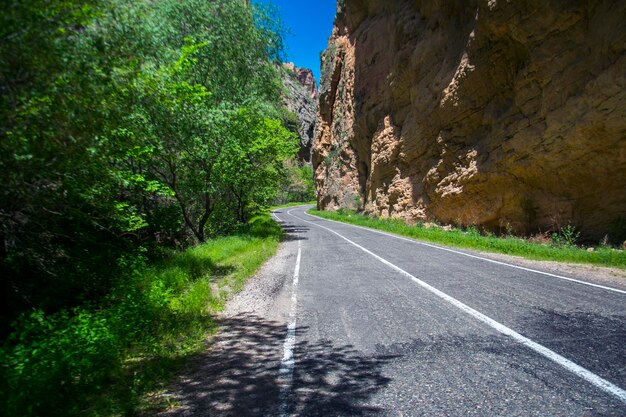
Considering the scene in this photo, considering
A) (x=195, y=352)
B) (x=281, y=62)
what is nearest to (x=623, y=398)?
(x=195, y=352)

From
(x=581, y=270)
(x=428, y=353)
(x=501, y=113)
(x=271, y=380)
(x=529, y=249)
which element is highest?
(x=501, y=113)

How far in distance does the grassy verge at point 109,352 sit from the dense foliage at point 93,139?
48mm

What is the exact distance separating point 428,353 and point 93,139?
187 inches

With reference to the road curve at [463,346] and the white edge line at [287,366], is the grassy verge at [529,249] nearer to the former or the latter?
the road curve at [463,346]

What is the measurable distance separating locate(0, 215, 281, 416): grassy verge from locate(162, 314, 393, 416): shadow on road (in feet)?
1.17

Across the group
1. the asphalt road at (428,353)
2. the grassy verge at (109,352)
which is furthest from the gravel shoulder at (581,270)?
the grassy verge at (109,352)

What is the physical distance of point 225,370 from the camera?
3977mm

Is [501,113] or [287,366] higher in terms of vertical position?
[501,113]

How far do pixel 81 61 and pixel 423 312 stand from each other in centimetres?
564

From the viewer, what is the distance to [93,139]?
4.12 metres

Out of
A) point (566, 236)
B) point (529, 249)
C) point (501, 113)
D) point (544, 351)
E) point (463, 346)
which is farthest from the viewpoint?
point (501, 113)

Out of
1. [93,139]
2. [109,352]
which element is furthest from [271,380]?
[93,139]

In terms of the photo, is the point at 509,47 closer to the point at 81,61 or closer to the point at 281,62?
the point at 281,62

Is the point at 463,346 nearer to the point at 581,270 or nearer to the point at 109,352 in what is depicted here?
the point at 109,352
